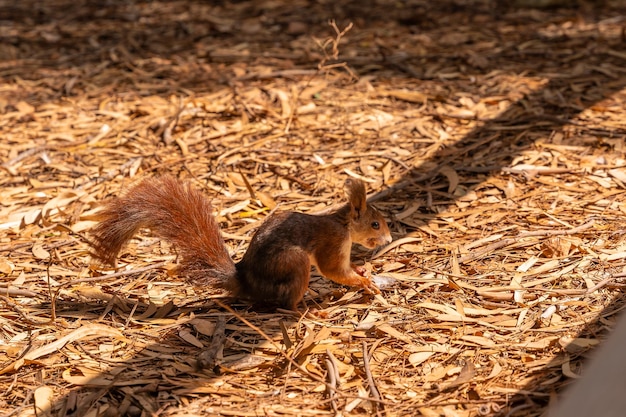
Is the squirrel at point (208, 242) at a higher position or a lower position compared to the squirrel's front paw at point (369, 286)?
higher

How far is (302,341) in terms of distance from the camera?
310 cm

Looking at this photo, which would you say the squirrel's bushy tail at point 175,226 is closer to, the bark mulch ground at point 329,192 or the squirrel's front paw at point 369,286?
the bark mulch ground at point 329,192

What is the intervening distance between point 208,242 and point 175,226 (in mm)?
149

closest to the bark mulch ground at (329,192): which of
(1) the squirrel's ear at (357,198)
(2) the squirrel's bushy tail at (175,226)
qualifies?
(2) the squirrel's bushy tail at (175,226)

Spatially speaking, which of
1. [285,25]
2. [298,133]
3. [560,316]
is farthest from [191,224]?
[285,25]

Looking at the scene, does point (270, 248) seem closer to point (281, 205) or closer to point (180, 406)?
point (180, 406)

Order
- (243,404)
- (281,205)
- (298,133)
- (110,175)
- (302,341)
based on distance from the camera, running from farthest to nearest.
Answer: (298,133)
(110,175)
(281,205)
(302,341)
(243,404)

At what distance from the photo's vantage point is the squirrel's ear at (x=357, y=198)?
11.7 ft

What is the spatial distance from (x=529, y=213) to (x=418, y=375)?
149 centimetres

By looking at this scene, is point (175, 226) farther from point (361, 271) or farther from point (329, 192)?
point (329, 192)

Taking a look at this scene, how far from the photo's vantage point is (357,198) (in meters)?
3.57

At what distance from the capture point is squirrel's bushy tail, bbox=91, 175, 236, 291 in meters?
3.24

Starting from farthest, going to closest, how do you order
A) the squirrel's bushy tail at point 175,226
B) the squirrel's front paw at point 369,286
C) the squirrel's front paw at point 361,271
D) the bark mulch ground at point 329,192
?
the squirrel's front paw at point 361,271
the squirrel's front paw at point 369,286
the squirrel's bushy tail at point 175,226
the bark mulch ground at point 329,192

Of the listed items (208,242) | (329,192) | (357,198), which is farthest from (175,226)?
(329,192)
